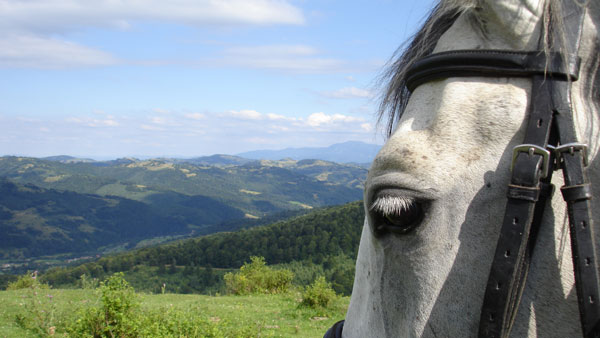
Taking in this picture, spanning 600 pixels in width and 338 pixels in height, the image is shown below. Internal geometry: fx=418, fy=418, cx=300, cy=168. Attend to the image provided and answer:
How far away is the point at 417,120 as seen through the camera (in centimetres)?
150

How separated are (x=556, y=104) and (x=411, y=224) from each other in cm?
57

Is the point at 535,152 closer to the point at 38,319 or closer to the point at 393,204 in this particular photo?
the point at 393,204

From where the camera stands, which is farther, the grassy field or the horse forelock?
the grassy field

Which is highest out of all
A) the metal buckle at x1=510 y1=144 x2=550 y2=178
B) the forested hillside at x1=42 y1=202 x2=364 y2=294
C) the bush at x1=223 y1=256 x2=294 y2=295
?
the metal buckle at x1=510 y1=144 x2=550 y2=178

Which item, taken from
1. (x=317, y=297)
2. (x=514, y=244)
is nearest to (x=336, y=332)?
(x=514, y=244)

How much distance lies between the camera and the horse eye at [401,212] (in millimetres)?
1379

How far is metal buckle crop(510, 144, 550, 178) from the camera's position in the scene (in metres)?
1.20

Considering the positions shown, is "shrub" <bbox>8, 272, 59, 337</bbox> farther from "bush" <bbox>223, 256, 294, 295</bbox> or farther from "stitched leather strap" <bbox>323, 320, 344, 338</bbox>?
"bush" <bbox>223, 256, 294, 295</bbox>

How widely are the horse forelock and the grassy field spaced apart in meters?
7.47

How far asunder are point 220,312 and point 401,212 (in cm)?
1377

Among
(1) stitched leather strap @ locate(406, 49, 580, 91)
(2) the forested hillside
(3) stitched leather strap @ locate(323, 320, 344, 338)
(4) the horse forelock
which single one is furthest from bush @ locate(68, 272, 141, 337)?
(2) the forested hillside

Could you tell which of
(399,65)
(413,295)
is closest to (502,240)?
(413,295)

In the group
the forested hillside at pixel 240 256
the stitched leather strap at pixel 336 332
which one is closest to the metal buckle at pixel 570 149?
the stitched leather strap at pixel 336 332

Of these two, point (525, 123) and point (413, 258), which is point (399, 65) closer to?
point (525, 123)
